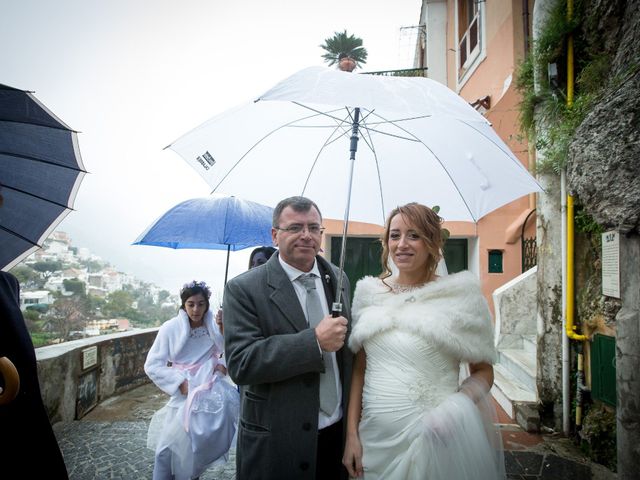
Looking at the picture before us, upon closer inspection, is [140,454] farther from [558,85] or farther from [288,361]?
[558,85]

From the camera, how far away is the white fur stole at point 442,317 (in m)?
1.78

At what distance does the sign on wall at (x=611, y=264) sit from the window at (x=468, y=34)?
6.85m

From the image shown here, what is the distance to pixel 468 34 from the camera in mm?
9625

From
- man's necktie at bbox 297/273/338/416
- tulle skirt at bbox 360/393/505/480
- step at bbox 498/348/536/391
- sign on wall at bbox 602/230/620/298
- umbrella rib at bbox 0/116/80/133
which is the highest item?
umbrella rib at bbox 0/116/80/133

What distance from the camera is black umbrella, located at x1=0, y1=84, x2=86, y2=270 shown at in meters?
1.84

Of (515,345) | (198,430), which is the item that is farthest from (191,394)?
(515,345)

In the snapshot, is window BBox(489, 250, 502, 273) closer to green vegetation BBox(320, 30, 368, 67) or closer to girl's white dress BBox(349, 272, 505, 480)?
girl's white dress BBox(349, 272, 505, 480)

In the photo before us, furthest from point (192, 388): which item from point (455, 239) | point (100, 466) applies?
point (455, 239)

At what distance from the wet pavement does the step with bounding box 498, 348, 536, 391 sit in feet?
2.15

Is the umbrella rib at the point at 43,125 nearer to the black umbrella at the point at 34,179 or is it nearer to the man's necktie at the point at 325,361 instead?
the black umbrella at the point at 34,179

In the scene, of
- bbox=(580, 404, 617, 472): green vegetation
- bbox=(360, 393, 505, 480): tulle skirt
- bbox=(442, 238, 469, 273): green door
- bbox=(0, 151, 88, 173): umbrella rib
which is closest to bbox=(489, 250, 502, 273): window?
bbox=(442, 238, 469, 273): green door

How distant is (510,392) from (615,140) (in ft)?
11.7

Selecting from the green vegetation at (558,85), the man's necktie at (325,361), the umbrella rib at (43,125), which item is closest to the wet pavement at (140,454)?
the man's necktie at (325,361)

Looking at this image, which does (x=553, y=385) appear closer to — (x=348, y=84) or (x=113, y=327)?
(x=348, y=84)
